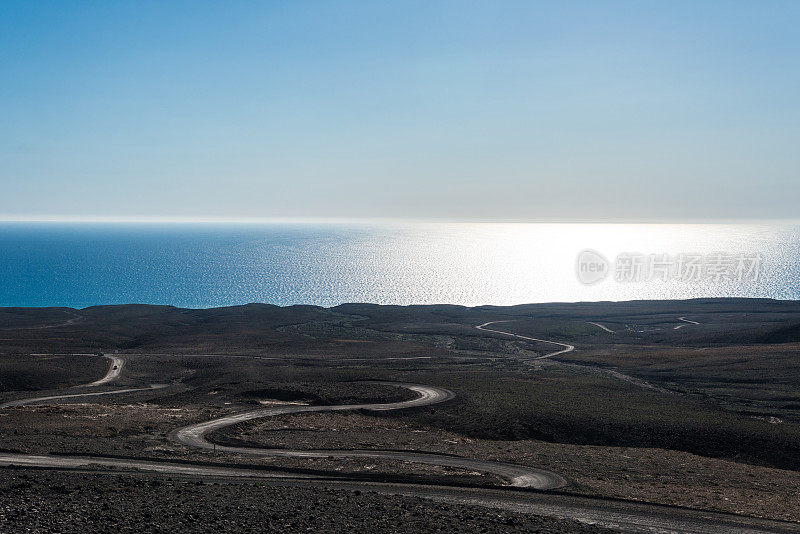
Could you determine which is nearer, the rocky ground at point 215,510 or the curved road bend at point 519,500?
the rocky ground at point 215,510

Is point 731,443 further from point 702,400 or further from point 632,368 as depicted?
point 632,368

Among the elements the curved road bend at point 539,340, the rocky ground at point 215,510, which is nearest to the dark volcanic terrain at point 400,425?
the rocky ground at point 215,510

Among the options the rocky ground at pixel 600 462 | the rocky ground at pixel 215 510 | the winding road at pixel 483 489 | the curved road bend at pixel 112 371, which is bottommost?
the curved road bend at pixel 112 371

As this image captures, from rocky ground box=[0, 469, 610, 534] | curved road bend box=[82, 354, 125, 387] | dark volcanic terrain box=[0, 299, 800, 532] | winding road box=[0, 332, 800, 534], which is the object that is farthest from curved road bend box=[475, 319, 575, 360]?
rocky ground box=[0, 469, 610, 534]

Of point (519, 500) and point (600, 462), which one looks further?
point (600, 462)

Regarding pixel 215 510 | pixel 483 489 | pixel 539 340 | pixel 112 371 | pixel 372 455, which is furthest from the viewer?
pixel 539 340

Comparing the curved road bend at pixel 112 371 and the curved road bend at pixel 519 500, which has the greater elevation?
the curved road bend at pixel 519 500

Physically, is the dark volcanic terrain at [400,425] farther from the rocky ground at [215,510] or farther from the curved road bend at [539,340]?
the curved road bend at [539,340]

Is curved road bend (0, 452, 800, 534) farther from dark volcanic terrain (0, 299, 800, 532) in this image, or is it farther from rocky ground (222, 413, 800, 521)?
rocky ground (222, 413, 800, 521)

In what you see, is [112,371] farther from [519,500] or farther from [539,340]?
[539,340]

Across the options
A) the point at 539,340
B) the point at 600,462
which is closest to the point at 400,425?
the point at 600,462

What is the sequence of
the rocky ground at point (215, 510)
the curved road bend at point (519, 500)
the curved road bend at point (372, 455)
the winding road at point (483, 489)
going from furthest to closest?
the curved road bend at point (372, 455) → the winding road at point (483, 489) → the curved road bend at point (519, 500) → the rocky ground at point (215, 510)
